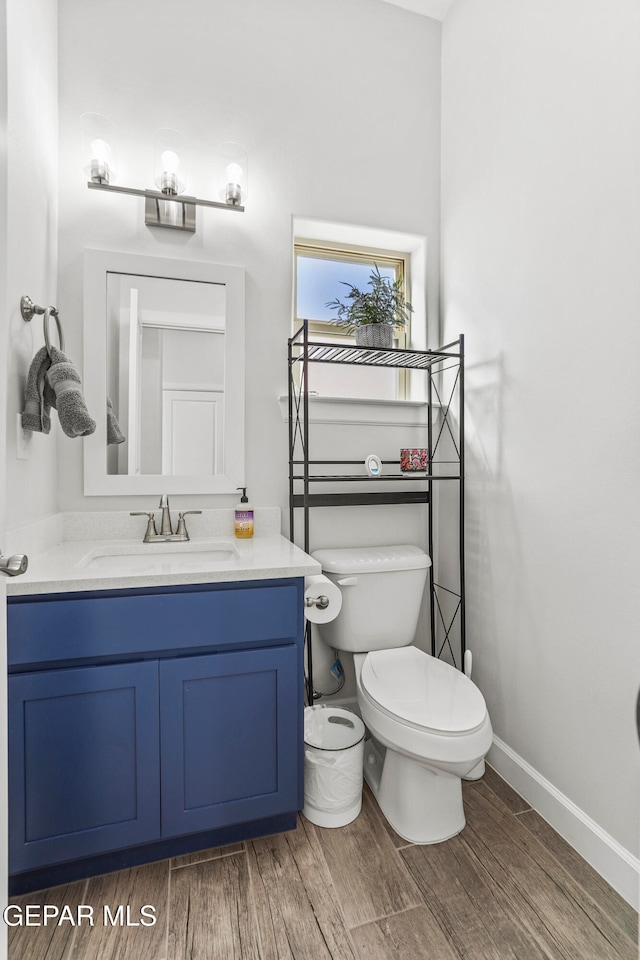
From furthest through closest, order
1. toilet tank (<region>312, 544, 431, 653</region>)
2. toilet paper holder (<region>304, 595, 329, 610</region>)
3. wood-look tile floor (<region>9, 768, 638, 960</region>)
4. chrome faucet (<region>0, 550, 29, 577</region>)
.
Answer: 1. toilet tank (<region>312, 544, 431, 653</region>)
2. toilet paper holder (<region>304, 595, 329, 610</region>)
3. wood-look tile floor (<region>9, 768, 638, 960</region>)
4. chrome faucet (<region>0, 550, 29, 577</region>)

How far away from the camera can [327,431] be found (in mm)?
2043

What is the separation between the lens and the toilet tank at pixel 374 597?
5.93ft

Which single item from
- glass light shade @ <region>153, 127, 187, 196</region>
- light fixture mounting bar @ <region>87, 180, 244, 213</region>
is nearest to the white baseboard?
light fixture mounting bar @ <region>87, 180, 244, 213</region>

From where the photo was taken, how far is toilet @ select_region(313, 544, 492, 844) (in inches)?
53.3

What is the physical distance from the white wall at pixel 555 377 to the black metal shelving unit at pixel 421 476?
10 cm

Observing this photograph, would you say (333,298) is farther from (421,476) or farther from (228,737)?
(228,737)

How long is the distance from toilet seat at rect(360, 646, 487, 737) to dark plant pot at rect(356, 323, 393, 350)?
1164mm

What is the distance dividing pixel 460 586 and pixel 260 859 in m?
1.12

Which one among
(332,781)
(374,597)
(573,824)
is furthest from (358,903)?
(374,597)

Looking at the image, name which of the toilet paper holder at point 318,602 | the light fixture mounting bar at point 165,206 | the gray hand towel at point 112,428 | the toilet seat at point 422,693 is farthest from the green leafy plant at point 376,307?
the toilet seat at point 422,693

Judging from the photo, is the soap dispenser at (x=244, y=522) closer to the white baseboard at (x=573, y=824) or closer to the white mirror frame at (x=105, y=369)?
the white mirror frame at (x=105, y=369)

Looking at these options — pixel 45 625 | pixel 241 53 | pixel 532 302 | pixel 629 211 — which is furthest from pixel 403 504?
pixel 241 53

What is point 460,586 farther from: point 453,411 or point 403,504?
point 453,411

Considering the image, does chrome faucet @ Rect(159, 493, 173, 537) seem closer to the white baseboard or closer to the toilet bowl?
the toilet bowl
